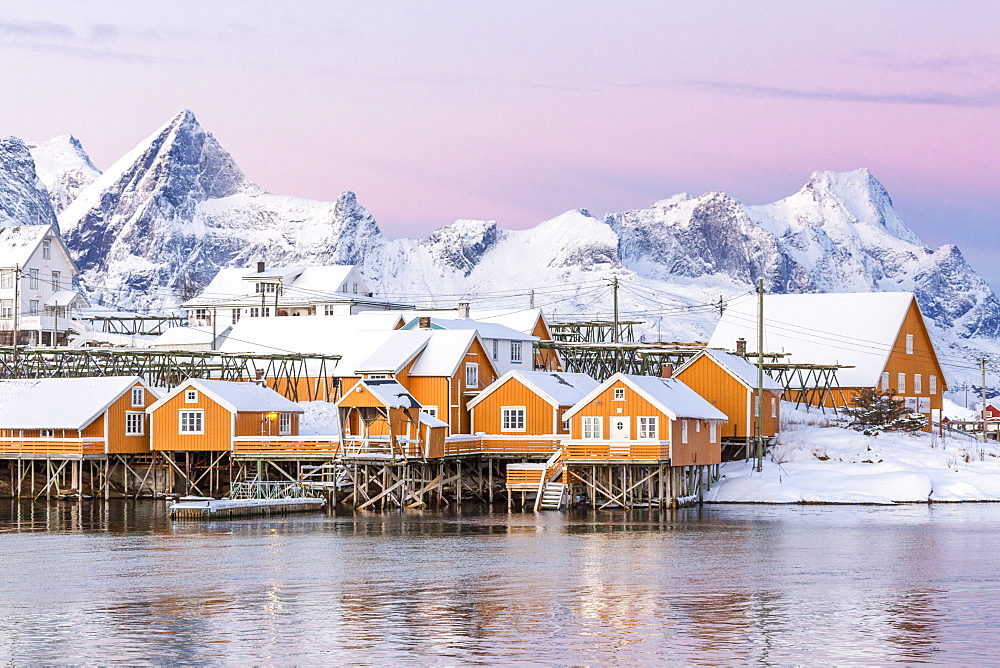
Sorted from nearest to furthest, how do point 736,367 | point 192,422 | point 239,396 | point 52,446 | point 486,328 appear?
point 192,422 → point 239,396 → point 52,446 → point 736,367 → point 486,328

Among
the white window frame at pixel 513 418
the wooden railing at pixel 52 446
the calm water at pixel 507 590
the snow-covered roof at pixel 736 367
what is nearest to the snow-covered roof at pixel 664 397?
the white window frame at pixel 513 418

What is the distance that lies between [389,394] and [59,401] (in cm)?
2021

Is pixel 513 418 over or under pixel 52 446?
over

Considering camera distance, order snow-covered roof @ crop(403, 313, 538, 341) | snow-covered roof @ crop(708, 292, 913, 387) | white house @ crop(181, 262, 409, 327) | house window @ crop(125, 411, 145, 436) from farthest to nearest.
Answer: white house @ crop(181, 262, 409, 327)
snow-covered roof @ crop(708, 292, 913, 387)
snow-covered roof @ crop(403, 313, 538, 341)
house window @ crop(125, 411, 145, 436)

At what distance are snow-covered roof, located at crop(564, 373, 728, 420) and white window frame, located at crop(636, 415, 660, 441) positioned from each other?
0.73 m

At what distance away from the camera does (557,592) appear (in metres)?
39.0

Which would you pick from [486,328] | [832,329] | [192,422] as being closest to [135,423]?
[192,422]

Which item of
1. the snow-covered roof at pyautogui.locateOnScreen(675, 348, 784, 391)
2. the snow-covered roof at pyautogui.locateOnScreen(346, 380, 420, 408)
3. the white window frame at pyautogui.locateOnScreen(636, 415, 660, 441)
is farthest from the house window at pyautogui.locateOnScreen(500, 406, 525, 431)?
the snow-covered roof at pyautogui.locateOnScreen(675, 348, 784, 391)

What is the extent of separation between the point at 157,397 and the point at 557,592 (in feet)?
138

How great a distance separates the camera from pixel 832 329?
310ft

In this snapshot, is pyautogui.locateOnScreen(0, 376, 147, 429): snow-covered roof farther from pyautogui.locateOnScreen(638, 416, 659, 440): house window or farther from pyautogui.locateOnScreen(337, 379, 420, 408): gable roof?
pyautogui.locateOnScreen(638, 416, 659, 440): house window

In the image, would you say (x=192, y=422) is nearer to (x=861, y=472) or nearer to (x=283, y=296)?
(x=861, y=472)

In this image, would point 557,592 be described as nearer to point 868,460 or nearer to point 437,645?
point 437,645

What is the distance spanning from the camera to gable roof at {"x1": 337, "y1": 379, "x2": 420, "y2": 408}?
214 ft
